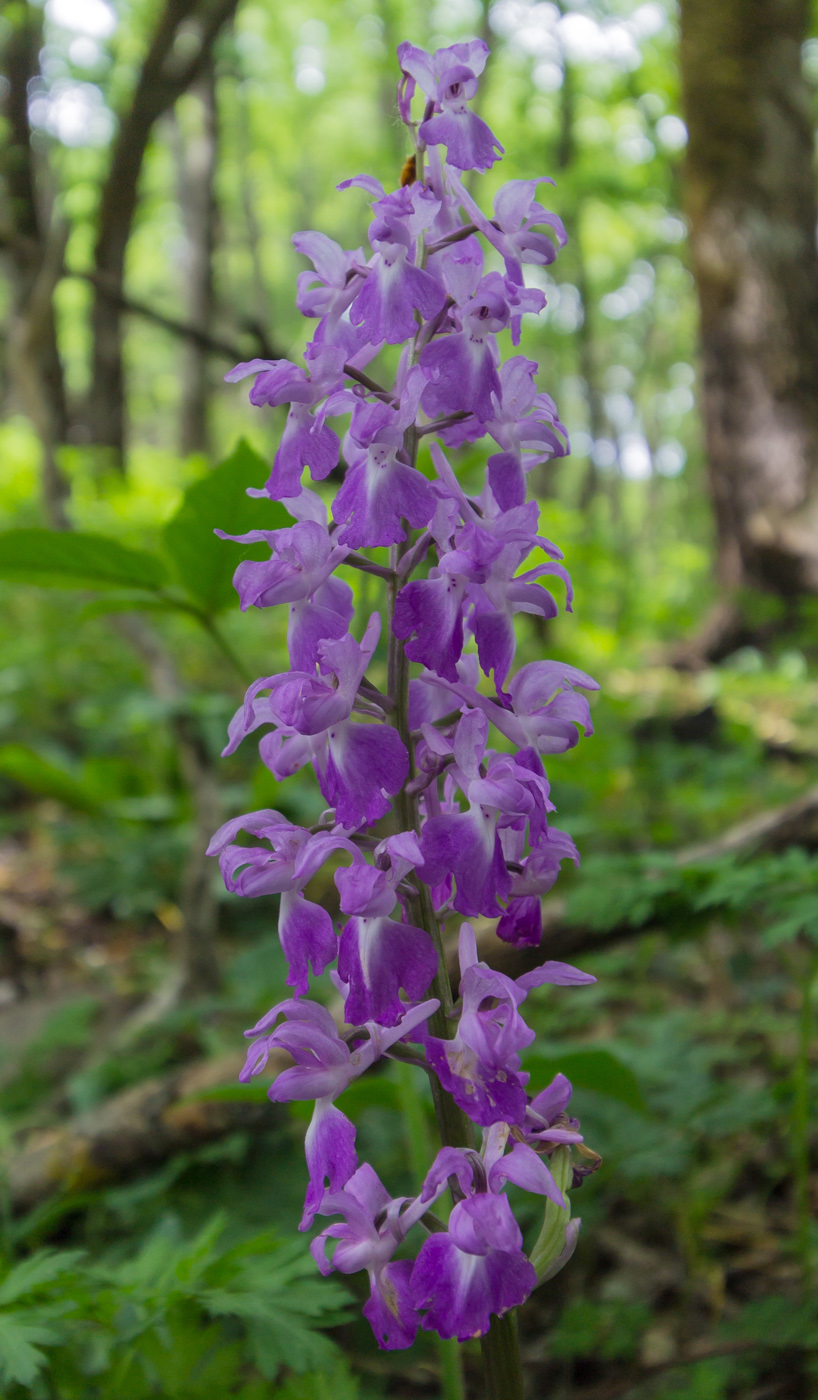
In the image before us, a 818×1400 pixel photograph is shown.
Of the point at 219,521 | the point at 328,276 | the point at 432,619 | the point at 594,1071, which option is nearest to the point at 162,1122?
the point at 594,1071

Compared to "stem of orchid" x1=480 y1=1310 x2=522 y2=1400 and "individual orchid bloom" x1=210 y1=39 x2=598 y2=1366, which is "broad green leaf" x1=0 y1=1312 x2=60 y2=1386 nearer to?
"individual orchid bloom" x1=210 y1=39 x2=598 y2=1366

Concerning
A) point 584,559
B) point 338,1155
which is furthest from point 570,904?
point 584,559

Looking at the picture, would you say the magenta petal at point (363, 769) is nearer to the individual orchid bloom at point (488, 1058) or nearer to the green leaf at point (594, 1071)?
the individual orchid bloom at point (488, 1058)

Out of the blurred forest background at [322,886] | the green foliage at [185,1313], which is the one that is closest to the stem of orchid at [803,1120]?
the blurred forest background at [322,886]

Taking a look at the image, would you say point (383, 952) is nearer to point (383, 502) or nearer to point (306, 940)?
point (306, 940)

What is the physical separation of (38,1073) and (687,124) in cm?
754

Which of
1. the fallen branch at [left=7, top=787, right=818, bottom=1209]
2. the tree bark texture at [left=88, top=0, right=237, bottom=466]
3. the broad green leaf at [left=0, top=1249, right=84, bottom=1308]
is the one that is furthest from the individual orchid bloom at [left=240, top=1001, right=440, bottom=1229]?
the tree bark texture at [left=88, top=0, right=237, bottom=466]

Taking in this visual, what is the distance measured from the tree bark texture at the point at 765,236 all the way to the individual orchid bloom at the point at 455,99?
20.9 feet

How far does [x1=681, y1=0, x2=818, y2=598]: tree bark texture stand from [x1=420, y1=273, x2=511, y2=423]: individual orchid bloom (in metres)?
6.46

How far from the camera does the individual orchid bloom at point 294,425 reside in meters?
1.17

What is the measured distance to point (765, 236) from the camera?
23.1 ft

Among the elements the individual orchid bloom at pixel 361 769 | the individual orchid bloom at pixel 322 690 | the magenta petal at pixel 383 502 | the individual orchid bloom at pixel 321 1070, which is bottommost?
the individual orchid bloom at pixel 321 1070

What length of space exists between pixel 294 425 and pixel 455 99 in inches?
17.5

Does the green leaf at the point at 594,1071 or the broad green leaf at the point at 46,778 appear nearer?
the green leaf at the point at 594,1071
